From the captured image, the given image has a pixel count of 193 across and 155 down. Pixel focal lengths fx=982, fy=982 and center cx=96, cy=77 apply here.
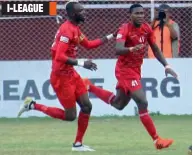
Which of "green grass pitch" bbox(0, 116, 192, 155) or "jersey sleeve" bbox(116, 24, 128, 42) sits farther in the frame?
"jersey sleeve" bbox(116, 24, 128, 42)

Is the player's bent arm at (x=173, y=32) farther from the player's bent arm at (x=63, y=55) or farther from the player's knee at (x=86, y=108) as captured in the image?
the player's bent arm at (x=63, y=55)

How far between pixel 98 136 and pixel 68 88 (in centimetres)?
218

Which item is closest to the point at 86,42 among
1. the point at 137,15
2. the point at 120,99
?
the point at 137,15

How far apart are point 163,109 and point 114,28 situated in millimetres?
2148

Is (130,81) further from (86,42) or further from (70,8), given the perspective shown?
(70,8)

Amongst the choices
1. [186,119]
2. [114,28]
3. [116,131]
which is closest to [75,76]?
[116,131]

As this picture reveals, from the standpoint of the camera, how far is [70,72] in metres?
13.7

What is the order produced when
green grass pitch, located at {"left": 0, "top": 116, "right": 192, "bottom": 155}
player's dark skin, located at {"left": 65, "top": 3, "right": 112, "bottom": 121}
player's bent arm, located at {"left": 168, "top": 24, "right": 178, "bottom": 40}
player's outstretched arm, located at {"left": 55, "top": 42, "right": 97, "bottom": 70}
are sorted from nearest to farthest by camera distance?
player's dark skin, located at {"left": 65, "top": 3, "right": 112, "bottom": 121}, player's outstretched arm, located at {"left": 55, "top": 42, "right": 97, "bottom": 70}, green grass pitch, located at {"left": 0, "top": 116, "right": 192, "bottom": 155}, player's bent arm, located at {"left": 168, "top": 24, "right": 178, "bottom": 40}

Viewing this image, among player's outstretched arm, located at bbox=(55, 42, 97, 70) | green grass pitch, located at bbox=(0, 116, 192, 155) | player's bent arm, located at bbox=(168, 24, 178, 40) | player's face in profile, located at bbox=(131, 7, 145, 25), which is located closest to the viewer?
player's outstretched arm, located at bbox=(55, 42, 97, 70)

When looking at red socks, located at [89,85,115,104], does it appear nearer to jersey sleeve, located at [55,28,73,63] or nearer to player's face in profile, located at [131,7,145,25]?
player's face in profile, located at [131,7,145,25]

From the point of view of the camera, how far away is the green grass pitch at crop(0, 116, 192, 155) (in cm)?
1330

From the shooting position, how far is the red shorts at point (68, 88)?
13.7 metres

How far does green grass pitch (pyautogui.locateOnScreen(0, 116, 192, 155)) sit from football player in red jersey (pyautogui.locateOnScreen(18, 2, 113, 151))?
1.50ft

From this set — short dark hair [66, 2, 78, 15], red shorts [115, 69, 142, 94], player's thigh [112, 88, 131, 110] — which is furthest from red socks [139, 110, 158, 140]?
short dark hair [66, 2, 78, 15]
